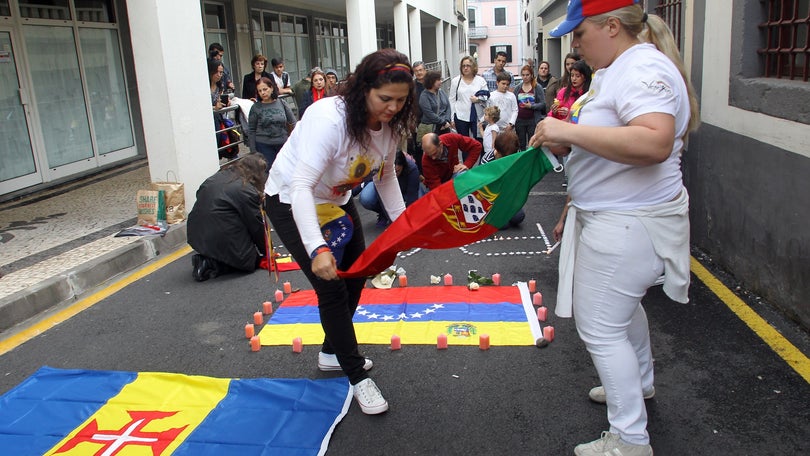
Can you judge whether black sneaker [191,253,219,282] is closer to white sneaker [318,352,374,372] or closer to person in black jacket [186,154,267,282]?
person in black jacket [186,154,267,282]

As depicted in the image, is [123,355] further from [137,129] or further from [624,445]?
[137,129]

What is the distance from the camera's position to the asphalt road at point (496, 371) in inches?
127

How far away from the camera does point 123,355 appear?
4473mm

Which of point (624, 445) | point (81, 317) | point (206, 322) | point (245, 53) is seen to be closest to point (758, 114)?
point (624, 445)

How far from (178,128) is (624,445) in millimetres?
6835

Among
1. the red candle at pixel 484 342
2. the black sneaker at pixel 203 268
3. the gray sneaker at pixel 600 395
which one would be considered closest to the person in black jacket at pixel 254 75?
the black sneaker at pixel 203 268

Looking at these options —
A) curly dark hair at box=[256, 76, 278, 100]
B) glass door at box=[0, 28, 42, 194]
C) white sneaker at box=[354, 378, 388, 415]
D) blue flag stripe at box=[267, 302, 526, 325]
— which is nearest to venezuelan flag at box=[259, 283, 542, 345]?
blue flag stripe at box=[267, 302, 526, 325]

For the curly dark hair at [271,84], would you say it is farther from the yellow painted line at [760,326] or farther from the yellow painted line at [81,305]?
the yellow painted line at [760,326]

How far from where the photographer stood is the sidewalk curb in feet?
17.1

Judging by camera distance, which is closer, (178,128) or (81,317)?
(81,317)

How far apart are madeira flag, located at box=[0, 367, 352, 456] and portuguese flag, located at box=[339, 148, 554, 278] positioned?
→ 88 cm

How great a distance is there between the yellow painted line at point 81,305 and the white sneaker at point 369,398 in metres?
2.74

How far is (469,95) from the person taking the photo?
36.9 feet

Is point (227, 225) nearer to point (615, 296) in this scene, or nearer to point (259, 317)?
point (259, 317)
